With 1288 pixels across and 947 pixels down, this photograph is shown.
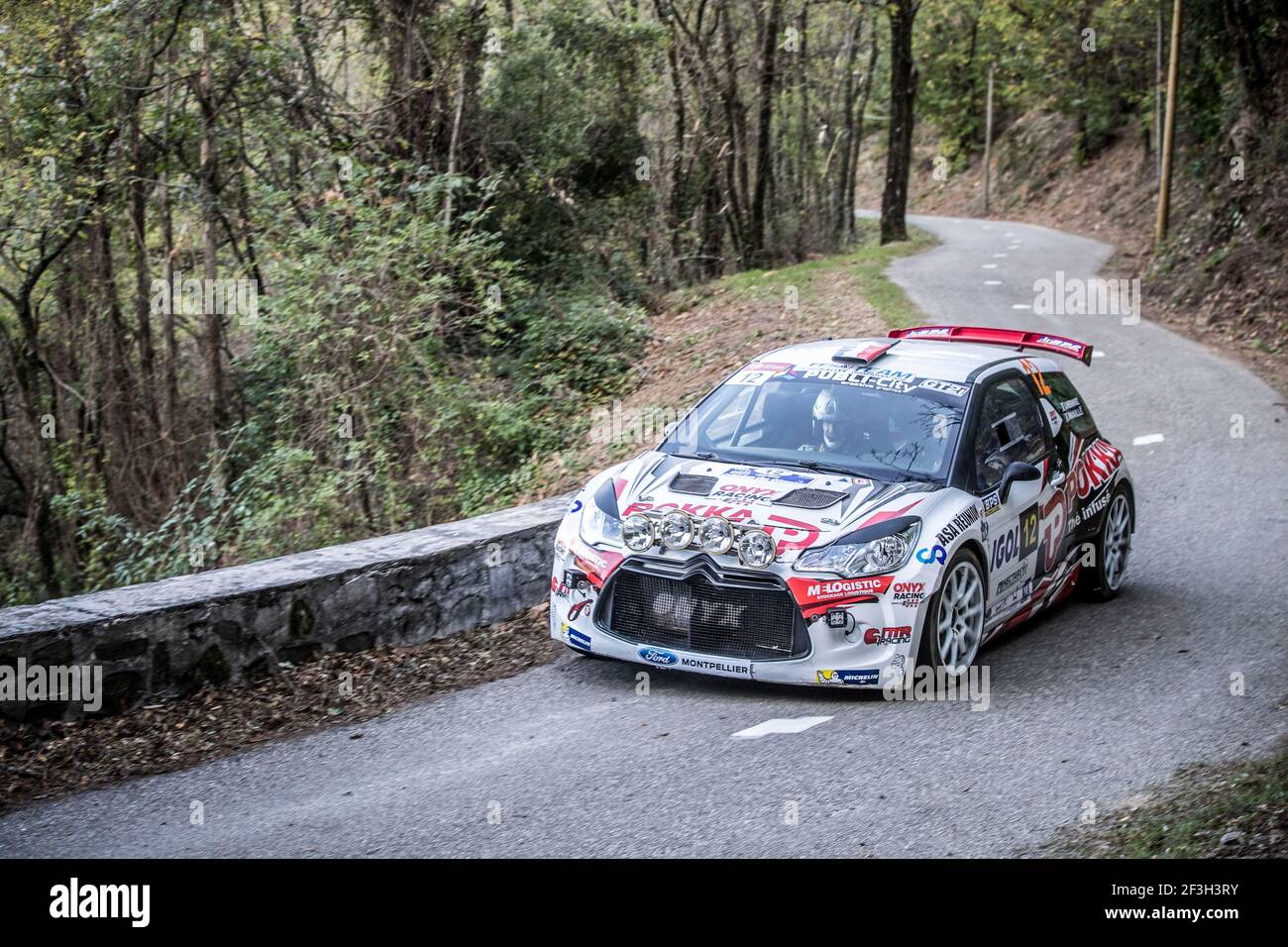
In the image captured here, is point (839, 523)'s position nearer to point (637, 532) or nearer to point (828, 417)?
point (637, 532)

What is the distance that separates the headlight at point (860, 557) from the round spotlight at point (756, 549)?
0.53ft

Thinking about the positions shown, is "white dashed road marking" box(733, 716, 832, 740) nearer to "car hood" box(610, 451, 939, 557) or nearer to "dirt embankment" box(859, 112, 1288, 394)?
"car hood" box(610, 451, 939, 557)

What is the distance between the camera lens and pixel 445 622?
8414 millimetres

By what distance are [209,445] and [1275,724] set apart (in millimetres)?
16287

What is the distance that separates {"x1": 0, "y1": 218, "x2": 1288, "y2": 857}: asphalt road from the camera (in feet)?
17.6

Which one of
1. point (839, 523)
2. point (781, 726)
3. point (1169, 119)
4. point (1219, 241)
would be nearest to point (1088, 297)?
point (1219, 241)

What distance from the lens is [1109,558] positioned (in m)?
9.39

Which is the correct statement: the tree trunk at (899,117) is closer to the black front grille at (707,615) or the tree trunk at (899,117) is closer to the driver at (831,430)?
the driver at (831,430)

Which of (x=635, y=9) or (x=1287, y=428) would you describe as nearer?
(x=1287, y=428)

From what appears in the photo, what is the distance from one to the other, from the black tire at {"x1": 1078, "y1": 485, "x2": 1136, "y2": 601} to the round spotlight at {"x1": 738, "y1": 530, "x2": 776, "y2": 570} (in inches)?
127

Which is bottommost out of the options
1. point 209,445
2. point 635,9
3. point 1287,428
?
point 209,445

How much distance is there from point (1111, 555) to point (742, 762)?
14.2 feet
